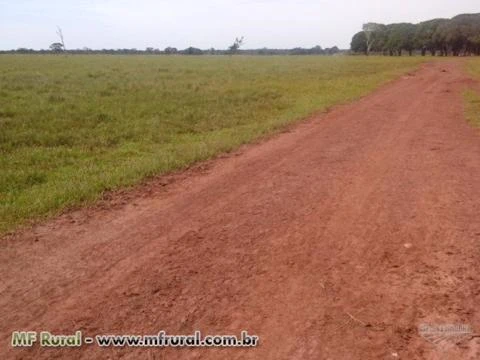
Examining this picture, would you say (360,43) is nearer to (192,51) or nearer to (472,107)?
(192,51)

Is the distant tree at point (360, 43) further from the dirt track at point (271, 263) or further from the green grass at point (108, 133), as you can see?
the dirt track at point (271, 263)

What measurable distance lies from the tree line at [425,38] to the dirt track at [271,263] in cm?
10190

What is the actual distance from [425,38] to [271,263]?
388 feet

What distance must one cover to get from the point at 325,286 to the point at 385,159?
529 cm

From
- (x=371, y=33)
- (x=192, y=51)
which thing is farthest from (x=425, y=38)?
(x=192, y=51)

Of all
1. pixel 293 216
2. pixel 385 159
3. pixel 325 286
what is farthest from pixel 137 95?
pixel 325 286

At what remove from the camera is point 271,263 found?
4711mm

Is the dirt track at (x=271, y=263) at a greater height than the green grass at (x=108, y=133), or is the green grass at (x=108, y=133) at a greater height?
the green grass at (x=108, y=133)

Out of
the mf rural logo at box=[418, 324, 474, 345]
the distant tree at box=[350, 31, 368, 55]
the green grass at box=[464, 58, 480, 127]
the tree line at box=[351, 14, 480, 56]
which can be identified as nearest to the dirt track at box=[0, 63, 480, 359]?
the mf rural logo at box=[418, 324, 474, 345]

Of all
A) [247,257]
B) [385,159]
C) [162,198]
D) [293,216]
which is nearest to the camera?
[247,257]

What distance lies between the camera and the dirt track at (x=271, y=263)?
11.8 feet

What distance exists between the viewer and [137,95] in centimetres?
2130

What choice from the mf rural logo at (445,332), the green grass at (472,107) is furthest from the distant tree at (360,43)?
the mf rural logo at (445,332)

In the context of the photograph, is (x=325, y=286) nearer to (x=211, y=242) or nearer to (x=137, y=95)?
(x=211, y=242)
